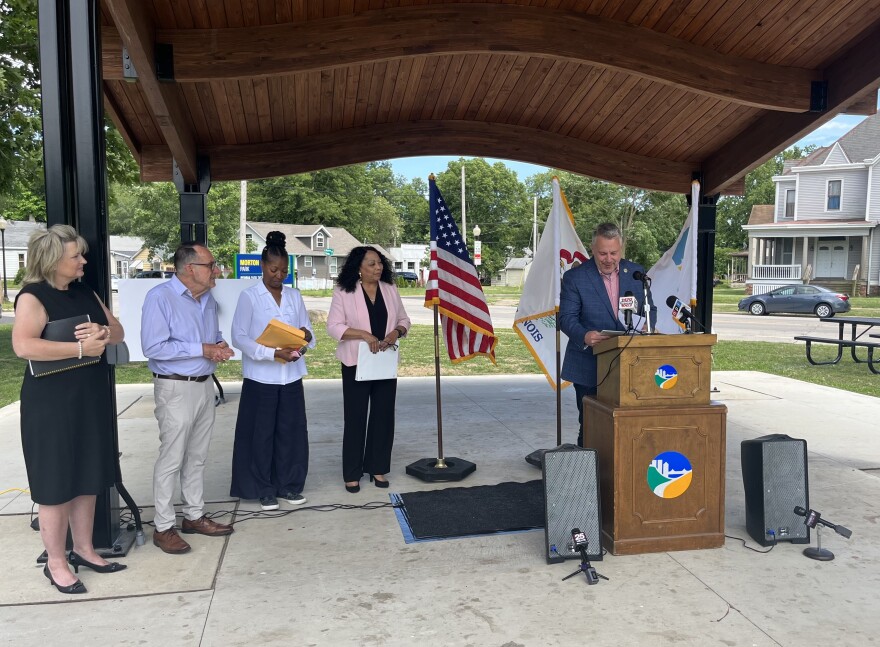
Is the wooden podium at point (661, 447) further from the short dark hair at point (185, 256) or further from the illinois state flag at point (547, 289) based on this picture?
the short dark hair at point (185, 256)

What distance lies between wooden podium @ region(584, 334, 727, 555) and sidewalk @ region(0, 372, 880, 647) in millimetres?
141

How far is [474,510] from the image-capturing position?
464 cm

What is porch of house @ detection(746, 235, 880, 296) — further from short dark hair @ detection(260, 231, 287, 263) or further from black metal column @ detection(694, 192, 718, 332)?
short dark hair @ detection(260, 231, 287, 263)

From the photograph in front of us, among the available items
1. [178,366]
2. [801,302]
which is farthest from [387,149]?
[801,302]

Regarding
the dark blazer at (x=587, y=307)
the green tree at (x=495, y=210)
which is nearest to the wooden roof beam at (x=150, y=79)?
the dark blazer at (x=587, y=307)

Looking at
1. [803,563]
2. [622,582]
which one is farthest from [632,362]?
[803,563]

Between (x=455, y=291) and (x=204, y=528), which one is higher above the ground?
(x=455, y=291)

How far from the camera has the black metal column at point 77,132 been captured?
3.73 meters

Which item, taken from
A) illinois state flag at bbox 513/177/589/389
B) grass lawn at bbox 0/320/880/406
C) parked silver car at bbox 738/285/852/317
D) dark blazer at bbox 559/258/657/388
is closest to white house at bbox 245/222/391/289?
parked silver car at bbox 738/285/852/317

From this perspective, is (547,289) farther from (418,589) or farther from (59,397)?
(59,397)

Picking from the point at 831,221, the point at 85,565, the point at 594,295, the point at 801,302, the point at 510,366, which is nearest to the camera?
the point at 85,565

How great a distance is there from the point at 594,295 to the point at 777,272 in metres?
34.8

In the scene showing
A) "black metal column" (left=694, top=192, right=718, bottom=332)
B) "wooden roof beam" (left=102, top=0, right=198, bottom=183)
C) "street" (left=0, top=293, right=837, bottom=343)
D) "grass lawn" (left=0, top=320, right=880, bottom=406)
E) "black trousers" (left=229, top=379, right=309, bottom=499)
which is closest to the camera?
"wooden roof beam" (left=102, top=0, right=198, bottom=183)

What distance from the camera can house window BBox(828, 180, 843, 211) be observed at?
116 feet
